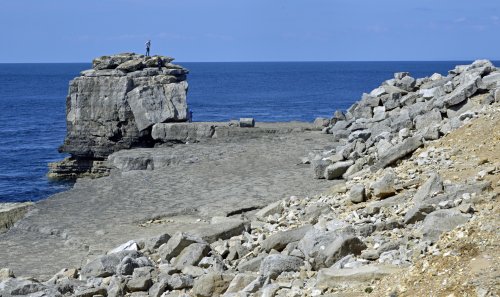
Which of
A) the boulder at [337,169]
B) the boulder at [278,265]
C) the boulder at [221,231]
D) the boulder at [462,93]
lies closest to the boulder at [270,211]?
the boulder at [221,231]

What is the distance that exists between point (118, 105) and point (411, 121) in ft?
62.5

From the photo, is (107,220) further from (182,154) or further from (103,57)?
(103,57)

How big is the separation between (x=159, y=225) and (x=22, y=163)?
94.8 ft

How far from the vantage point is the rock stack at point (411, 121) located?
17828 millimetres

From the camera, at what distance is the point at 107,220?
17.8 meters

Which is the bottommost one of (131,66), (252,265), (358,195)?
(252,265)

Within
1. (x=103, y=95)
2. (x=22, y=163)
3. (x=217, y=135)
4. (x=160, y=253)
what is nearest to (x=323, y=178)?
(x=160, y=253)

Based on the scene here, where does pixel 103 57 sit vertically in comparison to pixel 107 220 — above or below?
above

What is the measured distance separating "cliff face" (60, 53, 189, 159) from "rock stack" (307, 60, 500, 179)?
12.1m

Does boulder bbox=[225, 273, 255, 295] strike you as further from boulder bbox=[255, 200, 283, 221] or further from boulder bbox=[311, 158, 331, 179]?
boulder bbox=[311, 158, 331, 179]

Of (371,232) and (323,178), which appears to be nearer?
(371,232)

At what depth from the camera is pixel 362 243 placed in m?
10.8

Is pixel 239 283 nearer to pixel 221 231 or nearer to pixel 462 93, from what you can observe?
pixel 221 231

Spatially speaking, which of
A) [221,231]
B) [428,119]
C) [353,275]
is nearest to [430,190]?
[221,231]
